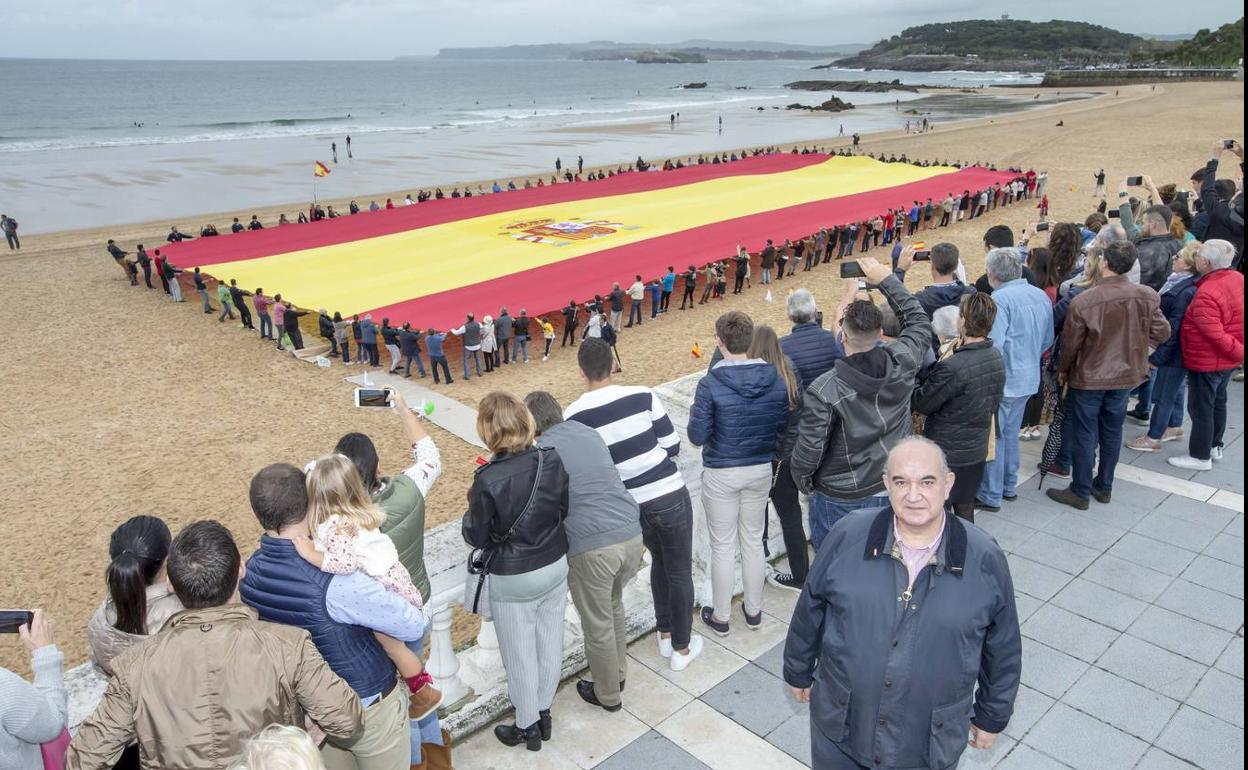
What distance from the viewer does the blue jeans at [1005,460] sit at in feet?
19.0

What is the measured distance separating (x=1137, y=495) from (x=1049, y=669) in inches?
97.1

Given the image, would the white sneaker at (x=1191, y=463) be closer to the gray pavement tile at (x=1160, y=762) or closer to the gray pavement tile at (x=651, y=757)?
the gray pavement tile at (x=1160, y=762)

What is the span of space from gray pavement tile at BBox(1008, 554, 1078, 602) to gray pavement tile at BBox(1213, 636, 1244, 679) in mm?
823

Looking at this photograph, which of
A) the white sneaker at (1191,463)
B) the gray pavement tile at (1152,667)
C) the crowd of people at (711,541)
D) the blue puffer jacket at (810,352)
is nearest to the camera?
the crowd of people at (711,541)

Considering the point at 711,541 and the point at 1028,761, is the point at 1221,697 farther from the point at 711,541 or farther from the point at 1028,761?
the point at 711,541

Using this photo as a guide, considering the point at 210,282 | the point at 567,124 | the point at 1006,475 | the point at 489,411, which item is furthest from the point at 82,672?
the point at 567,124

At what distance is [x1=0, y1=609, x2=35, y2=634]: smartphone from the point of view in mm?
2799

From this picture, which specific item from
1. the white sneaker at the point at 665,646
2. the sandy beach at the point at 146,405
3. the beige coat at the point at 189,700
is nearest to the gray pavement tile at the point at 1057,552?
the white sneaker at the point at 665,646

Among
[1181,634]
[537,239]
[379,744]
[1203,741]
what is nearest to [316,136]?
[537,239]

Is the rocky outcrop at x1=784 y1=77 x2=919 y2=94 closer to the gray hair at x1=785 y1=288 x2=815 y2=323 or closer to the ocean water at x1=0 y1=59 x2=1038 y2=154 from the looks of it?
the ocean water at x1=0 y1=59 x2=1038 y2=154

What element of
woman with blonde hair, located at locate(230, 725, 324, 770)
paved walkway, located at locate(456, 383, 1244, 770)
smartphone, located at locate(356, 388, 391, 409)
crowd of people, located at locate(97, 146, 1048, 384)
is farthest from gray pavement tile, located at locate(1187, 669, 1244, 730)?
crowd of people, located at locate(97, 146, 1048, 384)

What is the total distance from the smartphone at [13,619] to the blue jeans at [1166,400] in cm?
739

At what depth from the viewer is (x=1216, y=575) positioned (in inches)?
197

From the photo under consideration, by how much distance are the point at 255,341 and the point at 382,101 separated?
105965 mm
